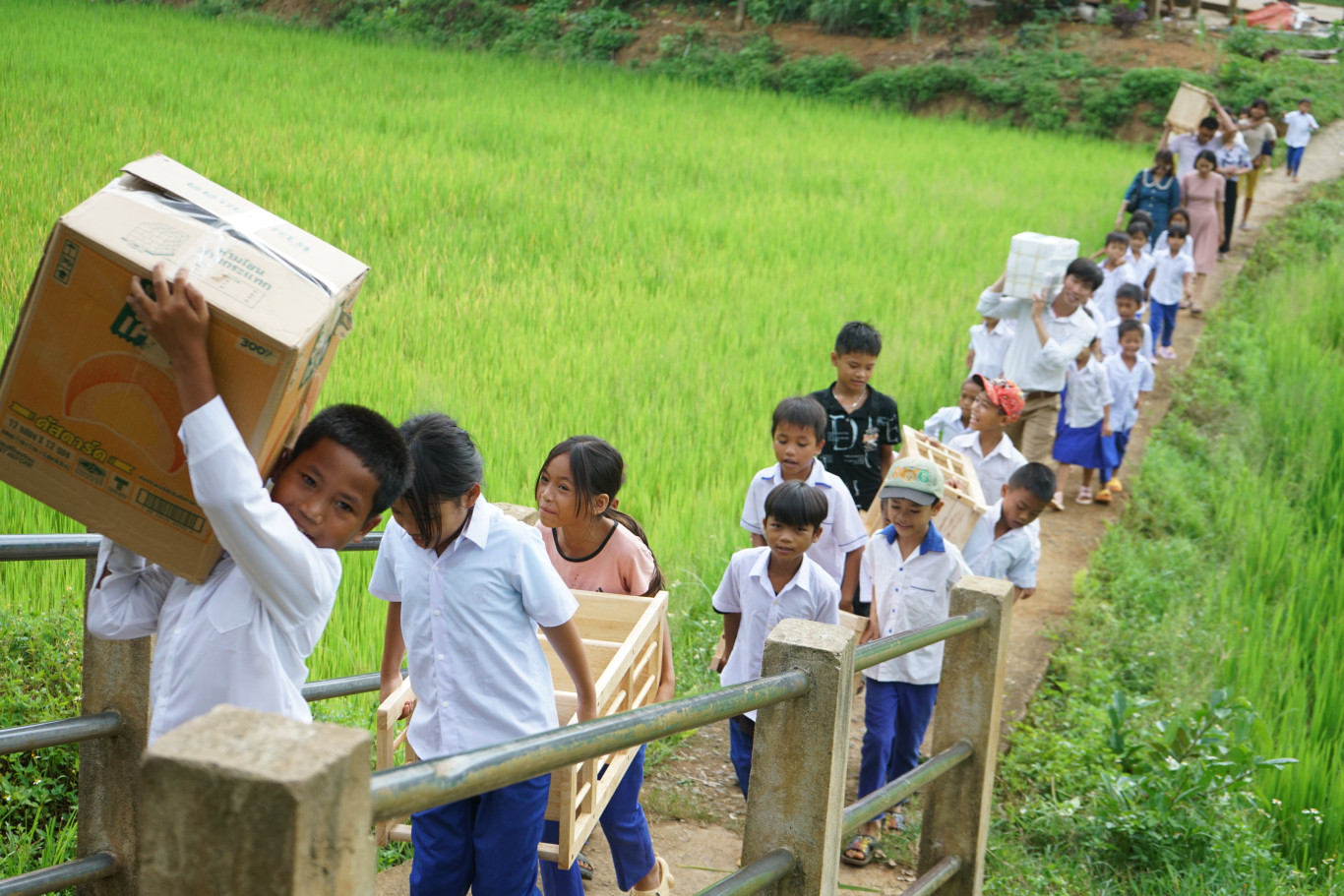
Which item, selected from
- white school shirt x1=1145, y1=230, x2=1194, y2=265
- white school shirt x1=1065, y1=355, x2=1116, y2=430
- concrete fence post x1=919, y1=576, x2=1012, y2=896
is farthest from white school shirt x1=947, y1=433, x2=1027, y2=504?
white school shirt x1=1145, y1=230, x2=1194, y2=265

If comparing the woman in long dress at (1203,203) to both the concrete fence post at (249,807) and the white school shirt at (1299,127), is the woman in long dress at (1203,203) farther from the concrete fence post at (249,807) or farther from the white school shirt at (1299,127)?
the concrete fence post at (249,807)

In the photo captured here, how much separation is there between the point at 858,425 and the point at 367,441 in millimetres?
2686

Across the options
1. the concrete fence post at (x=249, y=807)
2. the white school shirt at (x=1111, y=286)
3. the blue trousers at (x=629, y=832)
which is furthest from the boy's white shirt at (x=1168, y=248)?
the concrete fence post at (x=249, y=807)

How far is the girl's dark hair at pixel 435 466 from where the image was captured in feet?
6.63

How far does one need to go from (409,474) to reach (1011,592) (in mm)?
1552

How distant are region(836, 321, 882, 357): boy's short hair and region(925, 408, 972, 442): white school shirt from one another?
97cm

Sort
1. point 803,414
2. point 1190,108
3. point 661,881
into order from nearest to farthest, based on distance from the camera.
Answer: point 661,881 → point 803,414 → point 1190,108

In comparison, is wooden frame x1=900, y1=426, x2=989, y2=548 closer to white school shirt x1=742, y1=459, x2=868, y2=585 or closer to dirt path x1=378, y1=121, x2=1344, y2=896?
white school shirt x1=742, y1=459, x2=868, y2=585

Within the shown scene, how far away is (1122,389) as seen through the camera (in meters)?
6.50

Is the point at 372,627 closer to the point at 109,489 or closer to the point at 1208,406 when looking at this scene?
the point at 109,489

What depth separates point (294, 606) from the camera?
1656mm

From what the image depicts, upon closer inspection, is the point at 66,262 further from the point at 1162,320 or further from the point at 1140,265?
the point at 1162,320

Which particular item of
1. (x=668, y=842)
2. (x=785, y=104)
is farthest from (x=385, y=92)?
(x=668, y=842)

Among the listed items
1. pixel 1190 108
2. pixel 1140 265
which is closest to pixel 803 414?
pixel 1140 265
